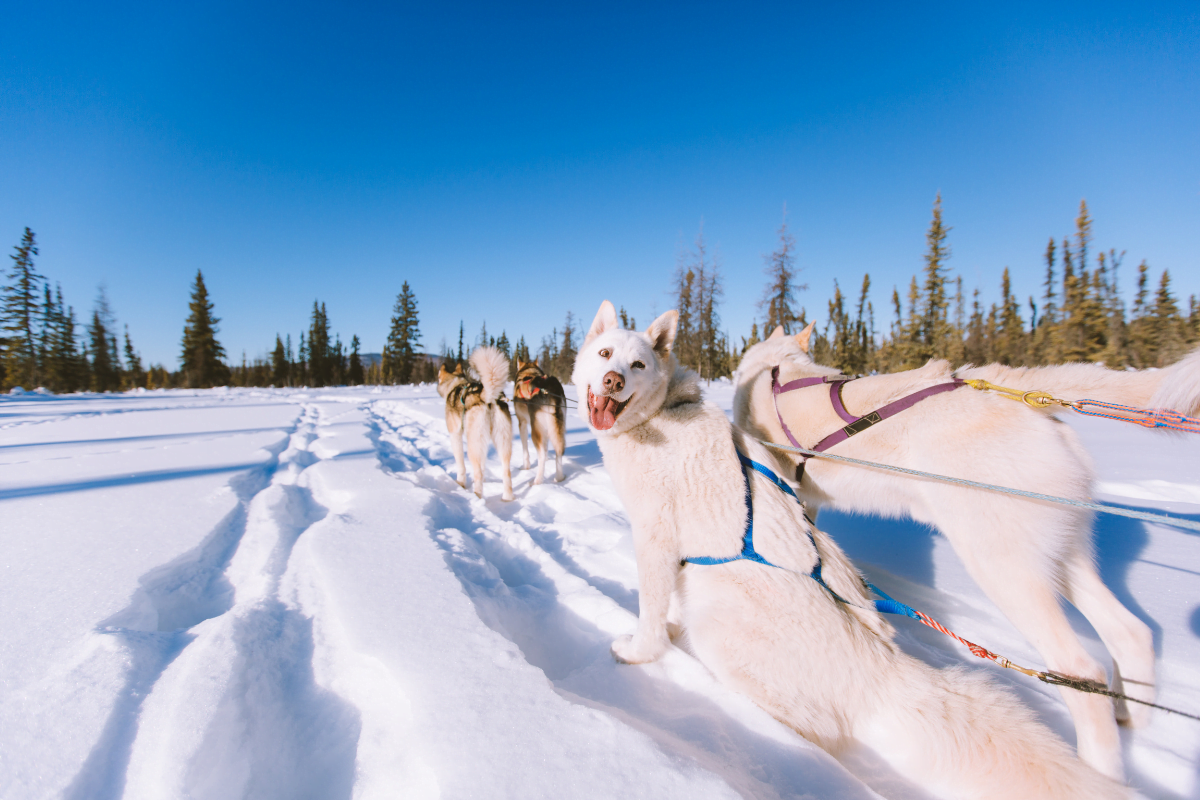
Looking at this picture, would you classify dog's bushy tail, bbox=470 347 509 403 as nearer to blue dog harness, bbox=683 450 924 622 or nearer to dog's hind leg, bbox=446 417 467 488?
dog's hind leg, bbox=446 417 467 488

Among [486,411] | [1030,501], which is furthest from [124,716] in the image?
[486,411]

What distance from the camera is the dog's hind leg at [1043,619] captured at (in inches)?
62.7

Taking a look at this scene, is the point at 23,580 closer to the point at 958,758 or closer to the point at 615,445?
the point at 615,445

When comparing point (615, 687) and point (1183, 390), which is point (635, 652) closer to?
point (615, 687)

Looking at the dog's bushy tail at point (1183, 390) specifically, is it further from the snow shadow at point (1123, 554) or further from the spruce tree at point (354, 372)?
the spruce tree at point (354, 372)

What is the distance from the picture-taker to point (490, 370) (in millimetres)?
5289

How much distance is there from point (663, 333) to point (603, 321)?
0.38 m

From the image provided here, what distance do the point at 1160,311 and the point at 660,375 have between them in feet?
152

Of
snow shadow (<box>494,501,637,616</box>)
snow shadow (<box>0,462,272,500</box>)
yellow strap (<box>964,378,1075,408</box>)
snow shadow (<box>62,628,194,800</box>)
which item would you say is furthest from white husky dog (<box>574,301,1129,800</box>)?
snow shadow (<box>0,462,272,500</box>)

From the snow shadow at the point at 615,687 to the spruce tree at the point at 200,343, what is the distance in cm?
4652

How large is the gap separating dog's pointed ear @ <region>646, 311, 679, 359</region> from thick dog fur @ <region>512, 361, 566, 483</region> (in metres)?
3.34

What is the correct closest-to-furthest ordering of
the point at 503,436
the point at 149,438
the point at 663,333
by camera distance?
the point at 663,333, the point at 503,436, the point at 149,438

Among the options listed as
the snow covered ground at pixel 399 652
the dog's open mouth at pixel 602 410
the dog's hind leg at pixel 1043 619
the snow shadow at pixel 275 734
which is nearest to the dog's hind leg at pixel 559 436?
the snow covered ground at pixel 399 652

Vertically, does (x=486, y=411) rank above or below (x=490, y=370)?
below
